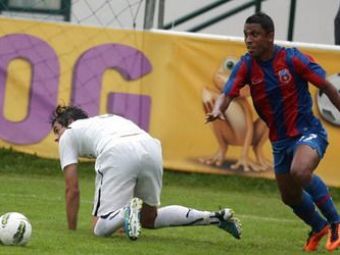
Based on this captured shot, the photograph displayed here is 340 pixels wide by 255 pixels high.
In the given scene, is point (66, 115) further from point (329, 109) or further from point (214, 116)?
point (329, 109)

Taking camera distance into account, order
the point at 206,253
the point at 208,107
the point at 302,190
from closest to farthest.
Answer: the point at 206,253, the point at 302,190, the point at 208,107

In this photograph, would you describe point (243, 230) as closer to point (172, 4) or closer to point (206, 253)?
point (206, 253)

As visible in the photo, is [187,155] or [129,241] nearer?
[129,241]

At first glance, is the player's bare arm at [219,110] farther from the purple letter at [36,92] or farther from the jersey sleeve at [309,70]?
the purple letter at [36,92]

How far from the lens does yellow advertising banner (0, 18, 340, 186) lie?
576 inches

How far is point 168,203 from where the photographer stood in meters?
13.0

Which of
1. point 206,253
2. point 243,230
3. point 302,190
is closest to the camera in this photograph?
point 206,253

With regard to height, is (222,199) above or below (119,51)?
below

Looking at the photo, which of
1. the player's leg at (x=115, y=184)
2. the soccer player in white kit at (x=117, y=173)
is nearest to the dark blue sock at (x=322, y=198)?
the soccer player in white kit at (x=117, y=173)

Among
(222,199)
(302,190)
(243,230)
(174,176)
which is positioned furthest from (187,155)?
(302,190)

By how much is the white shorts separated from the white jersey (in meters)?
0.09

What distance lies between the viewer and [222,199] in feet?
45.1

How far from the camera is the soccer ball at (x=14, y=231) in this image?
28.5 ft

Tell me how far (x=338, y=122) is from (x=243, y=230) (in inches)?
151
